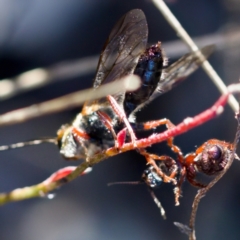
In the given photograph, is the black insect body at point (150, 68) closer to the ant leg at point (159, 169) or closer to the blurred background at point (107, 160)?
the ant leg at point (159, 169)

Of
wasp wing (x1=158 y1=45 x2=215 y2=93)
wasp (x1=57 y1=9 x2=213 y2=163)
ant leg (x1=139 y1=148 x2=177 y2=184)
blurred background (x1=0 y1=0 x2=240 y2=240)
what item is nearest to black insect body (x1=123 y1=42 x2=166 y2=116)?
wasp (x1=57 y1=9 x2=213 y2=163)

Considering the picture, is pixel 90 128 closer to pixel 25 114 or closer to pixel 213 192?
→ pixel 25 114

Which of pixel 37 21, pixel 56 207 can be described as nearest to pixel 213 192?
pixel 56 207

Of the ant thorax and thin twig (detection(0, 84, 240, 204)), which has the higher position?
the ant thorax

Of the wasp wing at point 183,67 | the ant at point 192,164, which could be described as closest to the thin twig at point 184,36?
the wasp wing at point 183,67

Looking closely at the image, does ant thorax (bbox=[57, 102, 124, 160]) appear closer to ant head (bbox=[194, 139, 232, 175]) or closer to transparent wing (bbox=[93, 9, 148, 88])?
transparent wing (bbox=[93, 9, 148, 88])

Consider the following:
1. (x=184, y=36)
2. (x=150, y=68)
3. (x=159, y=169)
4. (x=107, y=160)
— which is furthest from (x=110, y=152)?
(x=107, y=160)

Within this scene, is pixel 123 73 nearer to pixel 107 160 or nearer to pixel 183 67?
pixel 183 67
